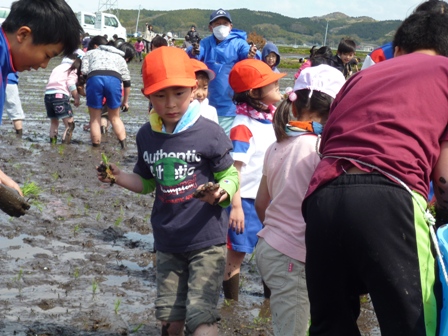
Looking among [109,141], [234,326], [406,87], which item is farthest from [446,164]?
[109,141]

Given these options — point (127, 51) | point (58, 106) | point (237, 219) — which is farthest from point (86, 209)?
point (127, 51)

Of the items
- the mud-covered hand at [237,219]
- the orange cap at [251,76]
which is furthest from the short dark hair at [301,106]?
the orange cap at [251,76]

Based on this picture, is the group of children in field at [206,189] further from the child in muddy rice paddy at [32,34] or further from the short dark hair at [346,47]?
the short dark hair at [346,47]

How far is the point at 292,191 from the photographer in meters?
3.56

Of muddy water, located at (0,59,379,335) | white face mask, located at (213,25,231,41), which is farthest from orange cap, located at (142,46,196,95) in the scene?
white face mask, located at (213,25,231,41)

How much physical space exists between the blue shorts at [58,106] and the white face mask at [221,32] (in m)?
3.85

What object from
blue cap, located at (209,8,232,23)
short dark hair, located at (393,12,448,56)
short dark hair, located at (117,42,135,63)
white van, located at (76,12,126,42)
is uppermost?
short dark hair, located at (393,12,448,56)

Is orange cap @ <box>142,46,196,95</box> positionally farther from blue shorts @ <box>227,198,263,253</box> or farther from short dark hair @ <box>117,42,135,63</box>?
short dark hair @ <box>117,42,135,63</box>

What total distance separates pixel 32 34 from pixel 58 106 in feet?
26.3

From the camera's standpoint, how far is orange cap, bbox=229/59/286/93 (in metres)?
4.61

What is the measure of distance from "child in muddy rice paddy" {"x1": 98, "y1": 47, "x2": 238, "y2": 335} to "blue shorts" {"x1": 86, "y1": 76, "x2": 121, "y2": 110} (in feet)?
22.9

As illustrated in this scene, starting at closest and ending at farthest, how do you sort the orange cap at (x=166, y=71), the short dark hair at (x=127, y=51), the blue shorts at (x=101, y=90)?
1. the orange cap at (x=166, y=71)
2. the blue shorts at (x=101, y=90)
3. the short dark hair at (x=127, y=51)

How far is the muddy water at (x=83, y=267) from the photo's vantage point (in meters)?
4.54

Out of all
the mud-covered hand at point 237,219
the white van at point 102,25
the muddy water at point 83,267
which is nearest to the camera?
the mud-covered hand at point 237,219
